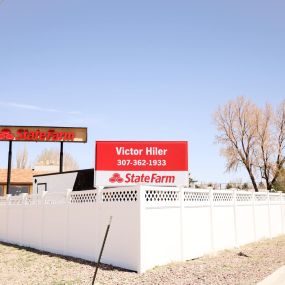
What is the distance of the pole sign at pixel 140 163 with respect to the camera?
18.8 metres

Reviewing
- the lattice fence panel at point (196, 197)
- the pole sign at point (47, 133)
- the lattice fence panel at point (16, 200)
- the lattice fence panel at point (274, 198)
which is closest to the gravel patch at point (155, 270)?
the lattice fence panel at point (196, 197)

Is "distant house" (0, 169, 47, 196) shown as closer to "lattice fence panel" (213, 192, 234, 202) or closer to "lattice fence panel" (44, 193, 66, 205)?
"lattice fence panel" (44, 193, 66, 205)

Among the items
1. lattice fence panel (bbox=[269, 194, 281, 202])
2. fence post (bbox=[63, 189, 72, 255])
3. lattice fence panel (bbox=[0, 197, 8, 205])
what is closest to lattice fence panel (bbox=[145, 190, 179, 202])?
fence post (bbox=[63, 189, 72, 255])

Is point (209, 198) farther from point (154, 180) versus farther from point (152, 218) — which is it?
point (154, 180)

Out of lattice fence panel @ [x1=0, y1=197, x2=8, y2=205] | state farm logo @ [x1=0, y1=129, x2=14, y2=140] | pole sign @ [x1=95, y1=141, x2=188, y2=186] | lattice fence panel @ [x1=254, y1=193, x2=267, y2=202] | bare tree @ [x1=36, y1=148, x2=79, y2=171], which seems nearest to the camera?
lattice fence panel @ [x1=254, y1=193, x2=267, y2=202]

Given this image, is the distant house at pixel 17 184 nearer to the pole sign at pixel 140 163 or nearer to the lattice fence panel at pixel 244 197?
the pole sign at pixel 140 163

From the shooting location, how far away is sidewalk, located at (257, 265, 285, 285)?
904 cm

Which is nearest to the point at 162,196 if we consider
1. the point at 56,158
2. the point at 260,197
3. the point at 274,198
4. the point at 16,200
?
the point at 260,197

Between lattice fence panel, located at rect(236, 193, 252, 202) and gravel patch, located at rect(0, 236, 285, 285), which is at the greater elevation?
lattice fence panel, located at rect(236, 193, 252, 202)

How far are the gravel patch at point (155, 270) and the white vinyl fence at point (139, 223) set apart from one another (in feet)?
1.38

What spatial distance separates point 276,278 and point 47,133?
2639cm

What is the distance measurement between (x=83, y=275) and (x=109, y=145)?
9743 mm

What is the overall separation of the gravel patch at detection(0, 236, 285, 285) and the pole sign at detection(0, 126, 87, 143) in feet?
64.5

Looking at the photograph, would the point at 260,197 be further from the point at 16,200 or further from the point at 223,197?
the point at 16,200
